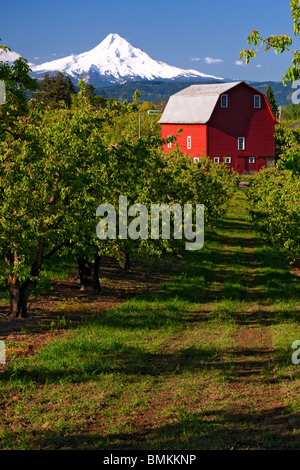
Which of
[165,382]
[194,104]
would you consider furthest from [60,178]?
[194,104]

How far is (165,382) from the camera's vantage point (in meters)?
12.4

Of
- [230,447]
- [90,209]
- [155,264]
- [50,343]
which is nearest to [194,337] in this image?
[50,343]

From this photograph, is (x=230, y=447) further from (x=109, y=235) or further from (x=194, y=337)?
(x=109, y=235)

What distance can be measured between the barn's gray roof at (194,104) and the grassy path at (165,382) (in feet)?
165

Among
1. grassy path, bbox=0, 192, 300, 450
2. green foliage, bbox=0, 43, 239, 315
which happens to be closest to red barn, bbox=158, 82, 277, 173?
green foliage, bbox=0, 43, 239, 315

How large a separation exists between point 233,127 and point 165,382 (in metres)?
59.2

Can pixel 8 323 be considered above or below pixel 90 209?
below

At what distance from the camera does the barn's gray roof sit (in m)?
68.1

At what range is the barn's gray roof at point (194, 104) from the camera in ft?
224

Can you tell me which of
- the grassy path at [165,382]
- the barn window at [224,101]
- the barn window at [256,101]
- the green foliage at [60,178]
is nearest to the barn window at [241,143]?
the barn window at [224,101]

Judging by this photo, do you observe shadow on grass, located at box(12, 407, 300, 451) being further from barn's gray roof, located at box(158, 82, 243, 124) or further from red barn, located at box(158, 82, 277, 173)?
barn's gray roof, located at box(158, 82, 243, 124)

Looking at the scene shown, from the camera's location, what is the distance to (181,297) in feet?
70.0

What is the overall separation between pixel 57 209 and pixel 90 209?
1.91m

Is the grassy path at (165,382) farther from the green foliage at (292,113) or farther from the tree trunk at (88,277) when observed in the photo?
the green foliage at (292,113)
